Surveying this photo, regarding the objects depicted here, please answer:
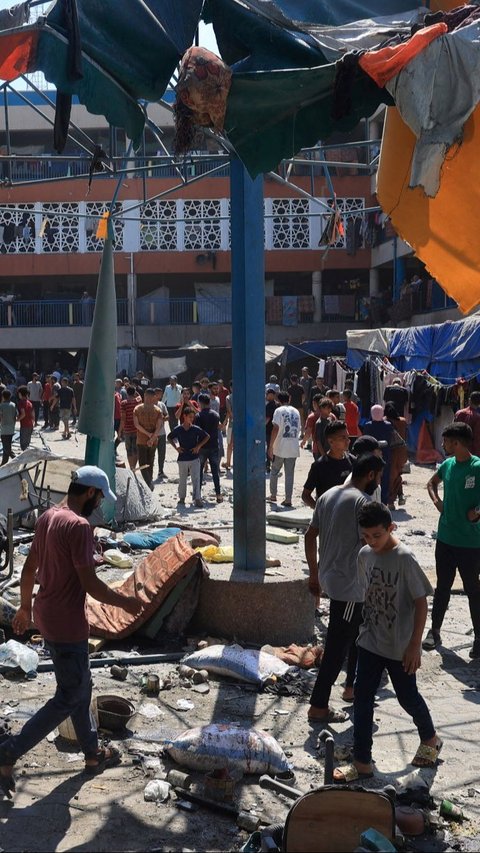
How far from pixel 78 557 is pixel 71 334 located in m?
33.1

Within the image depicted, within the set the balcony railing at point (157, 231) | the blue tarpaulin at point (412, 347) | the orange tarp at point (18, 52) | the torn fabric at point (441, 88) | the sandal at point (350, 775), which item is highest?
the balcony railing at point (157, 231)

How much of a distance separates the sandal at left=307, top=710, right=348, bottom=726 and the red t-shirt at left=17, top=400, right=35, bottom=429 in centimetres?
1412

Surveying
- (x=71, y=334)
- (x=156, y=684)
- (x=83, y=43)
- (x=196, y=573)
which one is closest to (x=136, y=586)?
(x=196, y=573)

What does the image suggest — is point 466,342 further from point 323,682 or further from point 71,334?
point 71,334

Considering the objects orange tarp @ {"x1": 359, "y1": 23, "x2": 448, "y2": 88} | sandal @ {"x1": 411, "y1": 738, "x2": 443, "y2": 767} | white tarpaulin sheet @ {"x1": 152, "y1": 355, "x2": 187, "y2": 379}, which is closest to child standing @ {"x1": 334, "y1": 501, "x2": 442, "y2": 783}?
sandal @ {"x1": 411, "y1": 738, "x2": 443, "y2": 767}

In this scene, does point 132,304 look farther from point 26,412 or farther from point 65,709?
point 65,709

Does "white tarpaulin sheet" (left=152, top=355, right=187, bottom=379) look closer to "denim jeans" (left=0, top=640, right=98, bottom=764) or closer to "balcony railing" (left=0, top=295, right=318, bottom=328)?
"balcony railing" (left=0, top=295, right=318, bottom=328)

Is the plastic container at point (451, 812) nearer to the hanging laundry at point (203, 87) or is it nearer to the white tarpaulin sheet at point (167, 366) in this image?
the hanging laundry at point (203, 87)

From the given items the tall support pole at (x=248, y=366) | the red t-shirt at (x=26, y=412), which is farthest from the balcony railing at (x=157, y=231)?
the tall support pole at (x=248, y=366)

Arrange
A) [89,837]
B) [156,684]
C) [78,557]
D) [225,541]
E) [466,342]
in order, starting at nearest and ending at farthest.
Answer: [89,837], [78,557], [156,684], [225,541], [466,342]

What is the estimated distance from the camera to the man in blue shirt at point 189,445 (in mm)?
13039

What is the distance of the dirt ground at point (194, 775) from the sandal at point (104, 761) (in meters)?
0.04

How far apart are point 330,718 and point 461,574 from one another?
69.4 inches

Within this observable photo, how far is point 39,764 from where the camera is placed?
492cm
